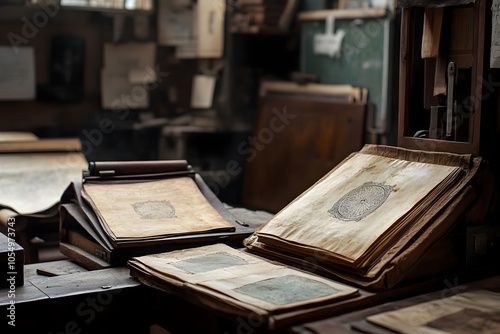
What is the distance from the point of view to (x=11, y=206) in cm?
357

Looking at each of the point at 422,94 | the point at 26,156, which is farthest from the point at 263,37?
the point at 422,94

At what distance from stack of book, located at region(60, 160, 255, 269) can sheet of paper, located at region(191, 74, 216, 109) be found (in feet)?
9.78

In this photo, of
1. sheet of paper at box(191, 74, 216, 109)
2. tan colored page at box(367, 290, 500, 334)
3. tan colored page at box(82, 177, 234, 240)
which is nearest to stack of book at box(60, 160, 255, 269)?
tan colored page at box(82, 177, 234, 240)

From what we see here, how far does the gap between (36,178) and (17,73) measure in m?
1.41

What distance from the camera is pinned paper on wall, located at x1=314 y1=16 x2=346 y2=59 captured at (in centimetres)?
511

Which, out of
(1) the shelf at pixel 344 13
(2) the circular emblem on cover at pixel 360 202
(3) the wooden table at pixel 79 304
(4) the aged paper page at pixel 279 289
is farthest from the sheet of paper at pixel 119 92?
(4) the aged paper page at pixel 279 289

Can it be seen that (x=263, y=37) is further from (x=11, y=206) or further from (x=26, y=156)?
(x=11, y=206)

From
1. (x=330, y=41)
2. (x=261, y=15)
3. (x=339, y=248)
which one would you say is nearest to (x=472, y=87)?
(x=339, y=248)

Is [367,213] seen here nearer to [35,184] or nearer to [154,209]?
[154,209]

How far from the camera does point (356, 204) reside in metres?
2.12

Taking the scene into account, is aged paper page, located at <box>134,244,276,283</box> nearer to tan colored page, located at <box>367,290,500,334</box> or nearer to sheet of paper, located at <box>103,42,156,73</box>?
tan colored page, located at <box>367,290,500,334</box>

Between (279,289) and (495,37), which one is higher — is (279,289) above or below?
below

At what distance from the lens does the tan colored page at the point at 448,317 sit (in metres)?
1.58

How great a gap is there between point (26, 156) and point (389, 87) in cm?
247
